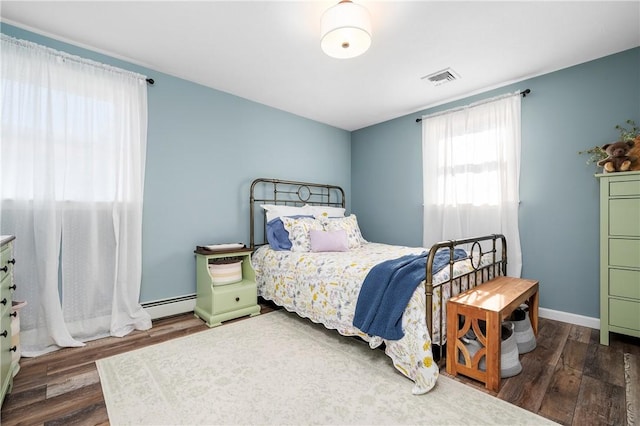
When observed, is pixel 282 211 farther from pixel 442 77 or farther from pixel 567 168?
pixel 567 168

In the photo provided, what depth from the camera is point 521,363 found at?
2.05 m

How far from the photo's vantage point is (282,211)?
3.62 metres

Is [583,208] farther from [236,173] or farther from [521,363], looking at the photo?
[236,173]

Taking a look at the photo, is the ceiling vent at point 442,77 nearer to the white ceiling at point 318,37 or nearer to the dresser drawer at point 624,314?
the white ceiling at point 318,37

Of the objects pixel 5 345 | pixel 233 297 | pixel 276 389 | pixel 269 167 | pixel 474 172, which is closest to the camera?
pixel 5 345

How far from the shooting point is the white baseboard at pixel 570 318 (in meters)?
2.66

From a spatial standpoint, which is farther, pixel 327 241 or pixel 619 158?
pixel 327 241

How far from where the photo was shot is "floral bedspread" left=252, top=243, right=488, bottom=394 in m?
1.76

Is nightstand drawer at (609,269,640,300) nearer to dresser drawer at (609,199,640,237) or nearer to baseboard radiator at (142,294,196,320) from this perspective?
dresser drawer at (609,199,640,237)

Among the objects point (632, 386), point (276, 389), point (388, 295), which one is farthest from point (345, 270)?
point (632, 386)

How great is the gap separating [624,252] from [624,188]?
50 cm

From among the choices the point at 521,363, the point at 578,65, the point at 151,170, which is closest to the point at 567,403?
the point at 521,363

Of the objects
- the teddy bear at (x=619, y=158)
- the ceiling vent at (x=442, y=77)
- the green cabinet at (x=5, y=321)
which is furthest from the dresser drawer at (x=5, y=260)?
the teddy bear at (x=619, y=158)

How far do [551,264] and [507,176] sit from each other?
0.99 m
